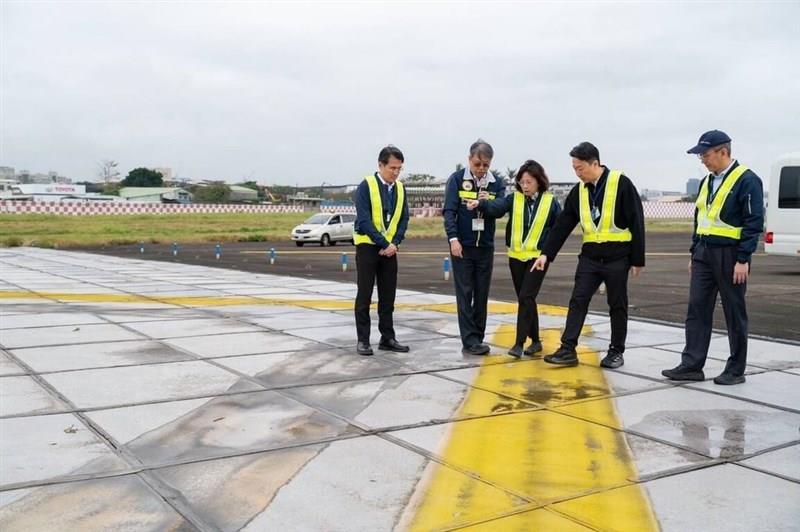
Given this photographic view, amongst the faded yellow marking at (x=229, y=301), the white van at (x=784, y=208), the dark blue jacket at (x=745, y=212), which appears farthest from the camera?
the white van at (x=784, y=208)

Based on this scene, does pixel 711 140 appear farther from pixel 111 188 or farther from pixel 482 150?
pixel 111 188

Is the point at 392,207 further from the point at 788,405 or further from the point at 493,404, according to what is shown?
the point at 788,405

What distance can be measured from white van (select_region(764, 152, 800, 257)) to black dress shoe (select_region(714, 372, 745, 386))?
13.7 m

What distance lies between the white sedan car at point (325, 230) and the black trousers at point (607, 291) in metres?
25.0

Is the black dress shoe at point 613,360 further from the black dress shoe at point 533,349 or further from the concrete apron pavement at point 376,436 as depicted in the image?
the black dress shoe at point 533,349

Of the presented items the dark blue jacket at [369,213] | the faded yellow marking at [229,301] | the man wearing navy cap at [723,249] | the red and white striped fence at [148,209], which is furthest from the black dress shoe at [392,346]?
the red and white striped fence at [148,209]

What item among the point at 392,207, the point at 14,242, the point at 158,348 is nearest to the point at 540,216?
the point at 392,207

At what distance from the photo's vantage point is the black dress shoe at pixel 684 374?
5.88 m

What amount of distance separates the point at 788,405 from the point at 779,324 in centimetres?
426

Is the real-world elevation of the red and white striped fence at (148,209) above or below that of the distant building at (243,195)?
below

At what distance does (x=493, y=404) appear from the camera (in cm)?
520

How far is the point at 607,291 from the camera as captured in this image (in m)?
6.43

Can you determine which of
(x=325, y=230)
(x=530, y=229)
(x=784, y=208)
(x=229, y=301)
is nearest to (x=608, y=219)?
(x=530, y=229)

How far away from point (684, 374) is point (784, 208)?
1402 cm
